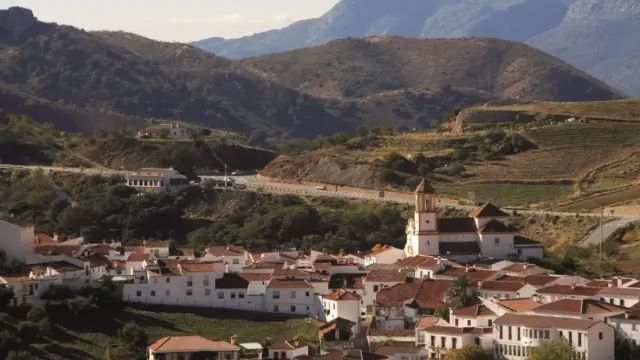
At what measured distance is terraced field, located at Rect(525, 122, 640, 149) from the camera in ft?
310

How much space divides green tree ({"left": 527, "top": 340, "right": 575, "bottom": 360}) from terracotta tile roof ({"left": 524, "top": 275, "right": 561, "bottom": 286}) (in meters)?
8.28

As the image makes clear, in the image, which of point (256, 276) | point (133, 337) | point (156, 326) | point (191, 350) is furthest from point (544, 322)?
point (256, 276)

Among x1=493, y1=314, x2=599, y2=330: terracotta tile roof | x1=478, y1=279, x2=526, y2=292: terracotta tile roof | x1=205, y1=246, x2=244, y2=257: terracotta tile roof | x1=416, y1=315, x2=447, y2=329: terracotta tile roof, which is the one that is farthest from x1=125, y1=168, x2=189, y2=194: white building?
x1=493, y1=314, x2=599, y2=330: terracotta tile roof

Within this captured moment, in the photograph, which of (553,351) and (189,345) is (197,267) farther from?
(553,351)

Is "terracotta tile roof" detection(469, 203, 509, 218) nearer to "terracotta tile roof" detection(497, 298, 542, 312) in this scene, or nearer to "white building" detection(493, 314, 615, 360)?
"terracotta tile roof" detection(497, 298, 542, 312)

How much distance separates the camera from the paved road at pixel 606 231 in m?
68.1

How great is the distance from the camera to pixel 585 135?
96000mm

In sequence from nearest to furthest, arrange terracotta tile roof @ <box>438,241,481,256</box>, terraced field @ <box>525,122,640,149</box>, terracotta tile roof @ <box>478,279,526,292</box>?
terracotta tile roof @ <box>478,279,526,292</box>, terracotta tile roof @ <box>438,241,481,256</box>, terraced field @ <box>525,122,640,149</box>

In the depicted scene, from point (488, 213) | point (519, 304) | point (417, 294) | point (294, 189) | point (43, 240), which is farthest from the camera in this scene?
point (294, 189)

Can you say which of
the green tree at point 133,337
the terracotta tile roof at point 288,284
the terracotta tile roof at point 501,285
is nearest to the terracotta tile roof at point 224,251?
the terracotta tile roof at point 288,284

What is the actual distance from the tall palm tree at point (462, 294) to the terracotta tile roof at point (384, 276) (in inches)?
130

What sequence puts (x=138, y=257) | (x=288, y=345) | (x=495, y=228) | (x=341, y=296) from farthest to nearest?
(x=495, y=228)
(x=138, y=257)
(x=341, y=296)
(x=288, y=345)

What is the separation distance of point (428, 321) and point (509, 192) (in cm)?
3547

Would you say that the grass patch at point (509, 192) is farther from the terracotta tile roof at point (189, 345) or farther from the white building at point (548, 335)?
the terracotta tile roof at point (189, 345)
